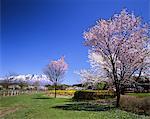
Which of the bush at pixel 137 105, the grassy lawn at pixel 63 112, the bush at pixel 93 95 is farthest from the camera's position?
the bush at pixel 93 95

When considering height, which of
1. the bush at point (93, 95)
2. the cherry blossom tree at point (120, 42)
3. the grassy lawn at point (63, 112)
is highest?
the cherry blossom tree at point (120, 42)

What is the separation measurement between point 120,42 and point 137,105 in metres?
6.44

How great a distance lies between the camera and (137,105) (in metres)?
23.3

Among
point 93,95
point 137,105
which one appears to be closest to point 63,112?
point 137,105

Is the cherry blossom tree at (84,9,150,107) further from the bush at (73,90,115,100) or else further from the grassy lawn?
the bush at (73,90,115,100)

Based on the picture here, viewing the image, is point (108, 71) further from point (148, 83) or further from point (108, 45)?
point (148, 83)

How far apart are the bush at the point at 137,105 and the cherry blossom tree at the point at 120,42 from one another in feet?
4.70

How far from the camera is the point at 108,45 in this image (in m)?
27.2

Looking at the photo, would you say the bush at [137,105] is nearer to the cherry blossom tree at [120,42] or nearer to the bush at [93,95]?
the cherry blossom tree at [120,42]

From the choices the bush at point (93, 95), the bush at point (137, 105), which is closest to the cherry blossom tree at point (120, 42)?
the bush at point (137, 105)

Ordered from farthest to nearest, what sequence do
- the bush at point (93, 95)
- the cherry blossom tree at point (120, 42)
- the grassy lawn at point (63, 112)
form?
the bush at point (93, 95) → the cherry blossom tree at point (120, 42) → the grassy lawn at point (63, 112)

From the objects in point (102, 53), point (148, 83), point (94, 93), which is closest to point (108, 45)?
point (102, 53)

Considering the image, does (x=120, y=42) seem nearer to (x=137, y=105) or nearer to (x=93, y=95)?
(x=137, y=105)

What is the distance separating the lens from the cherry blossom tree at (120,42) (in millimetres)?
27250
